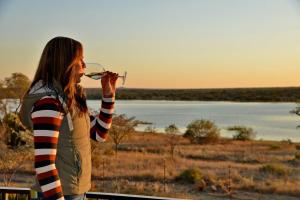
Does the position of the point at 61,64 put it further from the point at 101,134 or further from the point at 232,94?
the point at 232,94

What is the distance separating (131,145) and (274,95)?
17.5m

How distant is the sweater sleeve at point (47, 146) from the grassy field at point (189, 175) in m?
7.33

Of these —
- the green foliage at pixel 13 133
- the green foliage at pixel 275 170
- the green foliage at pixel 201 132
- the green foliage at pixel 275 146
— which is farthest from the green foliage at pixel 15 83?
the green foliage at pixel 275 146

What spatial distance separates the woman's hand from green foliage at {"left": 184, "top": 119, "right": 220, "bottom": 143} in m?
19.5

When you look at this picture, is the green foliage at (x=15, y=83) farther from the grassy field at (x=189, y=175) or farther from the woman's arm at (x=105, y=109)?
the woman's arm at (x=105, y=109)

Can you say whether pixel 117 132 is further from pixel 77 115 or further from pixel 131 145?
pixel 77 115

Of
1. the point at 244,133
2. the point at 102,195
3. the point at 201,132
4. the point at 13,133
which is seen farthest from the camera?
the point at 244,133

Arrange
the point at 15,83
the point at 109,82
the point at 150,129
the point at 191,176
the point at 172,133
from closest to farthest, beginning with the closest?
the point at 109,82, the point at 191,176, the point at 15,83, the point at 172,133, the point at 150,129

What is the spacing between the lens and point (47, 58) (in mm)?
1061

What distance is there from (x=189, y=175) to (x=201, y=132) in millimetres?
9956

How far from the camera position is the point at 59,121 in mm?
1018

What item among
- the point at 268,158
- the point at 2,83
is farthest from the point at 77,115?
the point at 2,83

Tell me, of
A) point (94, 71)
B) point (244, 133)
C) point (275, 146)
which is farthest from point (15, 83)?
point (94, 71)

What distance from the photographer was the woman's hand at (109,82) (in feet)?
4.04
